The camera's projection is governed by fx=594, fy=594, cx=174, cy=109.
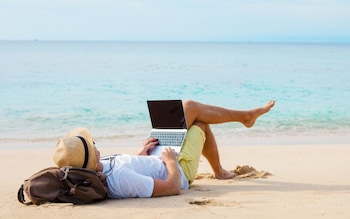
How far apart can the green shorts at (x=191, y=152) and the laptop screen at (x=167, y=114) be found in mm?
122

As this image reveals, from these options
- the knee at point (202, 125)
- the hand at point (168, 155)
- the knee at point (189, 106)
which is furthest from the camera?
the knee at point (202, 125)

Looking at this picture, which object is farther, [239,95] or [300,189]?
[239,95]

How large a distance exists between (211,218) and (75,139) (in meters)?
1.20

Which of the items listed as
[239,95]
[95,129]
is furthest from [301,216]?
[239,95]

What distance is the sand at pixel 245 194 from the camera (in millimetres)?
4098

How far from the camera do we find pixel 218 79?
1061 inches

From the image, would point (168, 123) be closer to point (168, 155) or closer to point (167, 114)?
point (167, 114)

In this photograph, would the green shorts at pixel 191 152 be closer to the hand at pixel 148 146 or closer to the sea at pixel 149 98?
the hand at pixel 148 146

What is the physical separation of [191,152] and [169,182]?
54 centimetres

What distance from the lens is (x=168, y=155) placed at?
489cm

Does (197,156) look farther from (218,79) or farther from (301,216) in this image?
(218,79)

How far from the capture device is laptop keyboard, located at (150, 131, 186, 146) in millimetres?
5230

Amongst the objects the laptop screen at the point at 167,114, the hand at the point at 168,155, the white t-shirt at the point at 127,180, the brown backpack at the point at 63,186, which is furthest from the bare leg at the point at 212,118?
the brown backpack at the point at 63,186

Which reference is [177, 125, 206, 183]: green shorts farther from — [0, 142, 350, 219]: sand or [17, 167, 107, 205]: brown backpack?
[17, 167, 107, 205]: brown backpack
